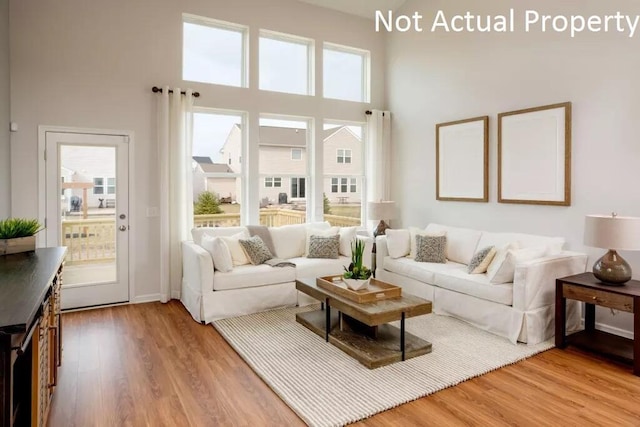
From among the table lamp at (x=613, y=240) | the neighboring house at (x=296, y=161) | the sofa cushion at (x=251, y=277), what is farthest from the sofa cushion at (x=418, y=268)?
the neighboring house at (x=296, y=161)

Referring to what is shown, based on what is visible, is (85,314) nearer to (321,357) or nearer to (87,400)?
(87,400)

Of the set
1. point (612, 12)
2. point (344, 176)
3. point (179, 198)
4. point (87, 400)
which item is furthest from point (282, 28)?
point (87, 400)

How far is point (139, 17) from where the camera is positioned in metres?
4.79

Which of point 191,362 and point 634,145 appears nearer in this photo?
point 191,362

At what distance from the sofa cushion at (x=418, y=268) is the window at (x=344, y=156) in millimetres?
1936

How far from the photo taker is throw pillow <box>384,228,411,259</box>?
513cm

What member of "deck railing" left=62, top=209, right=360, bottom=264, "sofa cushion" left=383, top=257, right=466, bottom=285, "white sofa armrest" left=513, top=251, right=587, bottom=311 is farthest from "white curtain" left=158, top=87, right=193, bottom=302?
"white sofa armrest" left=513, top=251, right=587, bottom=311

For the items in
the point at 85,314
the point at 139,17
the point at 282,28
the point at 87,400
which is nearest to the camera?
the point at 87,400

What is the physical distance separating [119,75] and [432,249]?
4.20 metres

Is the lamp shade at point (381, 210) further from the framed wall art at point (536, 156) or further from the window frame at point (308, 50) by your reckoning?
the window frame at point (308, 50)

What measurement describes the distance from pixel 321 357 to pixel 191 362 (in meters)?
1.04

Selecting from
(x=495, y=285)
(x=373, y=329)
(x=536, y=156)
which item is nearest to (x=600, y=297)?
(x=495, y=285)

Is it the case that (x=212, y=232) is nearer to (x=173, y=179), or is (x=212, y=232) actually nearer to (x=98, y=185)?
(x=173, y=179)

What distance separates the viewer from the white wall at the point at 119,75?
14.1 ft
